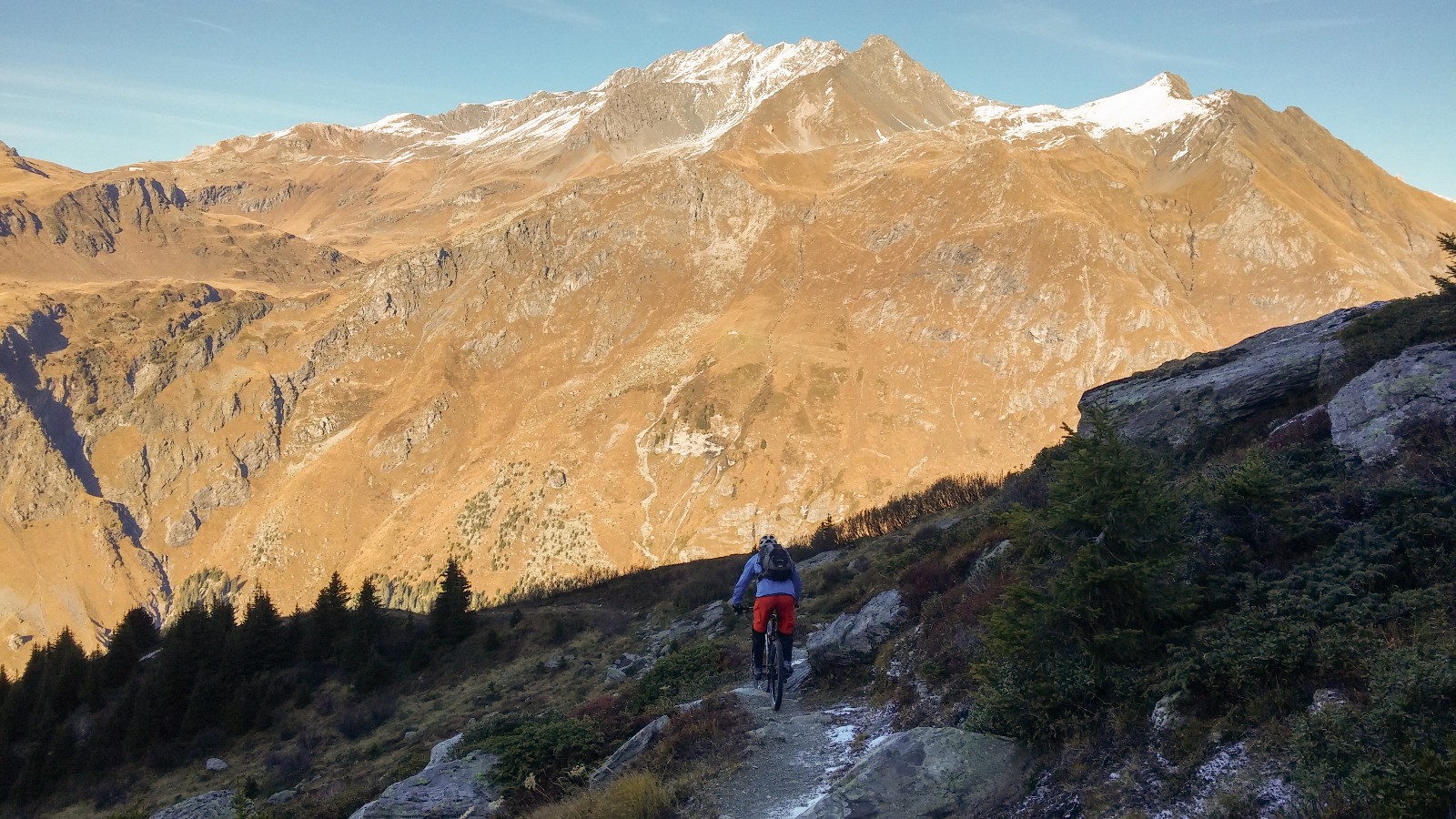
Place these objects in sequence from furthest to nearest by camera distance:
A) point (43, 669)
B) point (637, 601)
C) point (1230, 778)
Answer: point (637, 601) → point (43, 669) → point (1230, 778)

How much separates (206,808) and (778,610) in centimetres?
2477

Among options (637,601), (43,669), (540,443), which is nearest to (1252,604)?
(637,601)

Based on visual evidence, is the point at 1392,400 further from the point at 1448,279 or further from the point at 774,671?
the point at 774,671

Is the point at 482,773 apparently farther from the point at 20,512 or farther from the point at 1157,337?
the point at 20,512

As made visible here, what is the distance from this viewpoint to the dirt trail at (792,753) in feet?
29.9

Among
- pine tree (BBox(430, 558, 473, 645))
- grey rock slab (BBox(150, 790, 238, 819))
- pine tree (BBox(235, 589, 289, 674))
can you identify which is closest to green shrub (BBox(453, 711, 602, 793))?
grey rock slab (BBox(150, 790, 238, 819))

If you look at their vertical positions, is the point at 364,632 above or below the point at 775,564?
below

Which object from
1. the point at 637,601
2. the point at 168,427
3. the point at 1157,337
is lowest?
the point at 637,601

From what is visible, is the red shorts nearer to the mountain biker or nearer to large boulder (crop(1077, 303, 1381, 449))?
the mountain biker

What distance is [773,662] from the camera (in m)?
12.9

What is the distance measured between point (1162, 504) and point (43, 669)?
62118 millimetres

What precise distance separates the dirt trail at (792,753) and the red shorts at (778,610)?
1440 mm

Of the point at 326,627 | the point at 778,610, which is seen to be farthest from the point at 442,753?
the point at 326,627

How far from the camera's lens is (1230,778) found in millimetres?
6383
